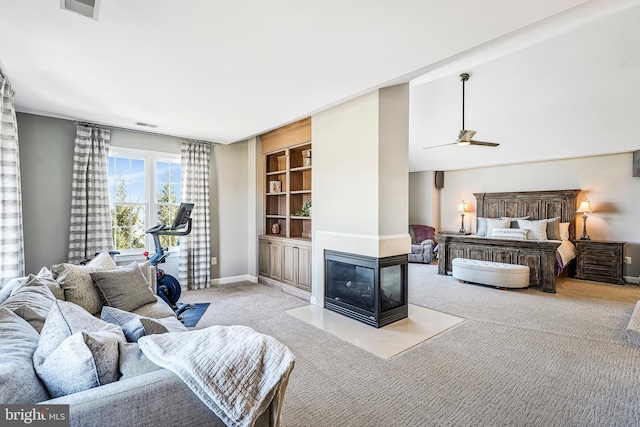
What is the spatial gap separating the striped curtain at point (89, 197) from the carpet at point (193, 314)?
1.47 metres

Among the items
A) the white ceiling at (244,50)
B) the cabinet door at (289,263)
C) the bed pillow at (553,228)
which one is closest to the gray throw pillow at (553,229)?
the bed pillow at (553,228)

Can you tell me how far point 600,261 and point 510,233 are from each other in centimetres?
153

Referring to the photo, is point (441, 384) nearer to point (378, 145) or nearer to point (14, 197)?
point (378, 145)

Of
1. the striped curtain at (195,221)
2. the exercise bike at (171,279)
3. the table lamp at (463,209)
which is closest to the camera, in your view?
the exercise bike at (171,279)

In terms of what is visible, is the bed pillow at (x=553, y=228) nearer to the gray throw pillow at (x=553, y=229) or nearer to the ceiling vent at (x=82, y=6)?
the gray throw pillow at (x=553, y=229)

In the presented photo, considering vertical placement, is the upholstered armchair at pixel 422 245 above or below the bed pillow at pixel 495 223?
below

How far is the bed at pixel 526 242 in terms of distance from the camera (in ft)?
16.8

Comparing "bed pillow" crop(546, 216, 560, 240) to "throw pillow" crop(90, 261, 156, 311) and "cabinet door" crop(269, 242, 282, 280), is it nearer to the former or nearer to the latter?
"cabinet door" crop(269, 242, 282, 280)

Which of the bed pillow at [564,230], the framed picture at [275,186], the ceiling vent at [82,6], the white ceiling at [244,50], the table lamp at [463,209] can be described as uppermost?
the white ceiling at [244,50]

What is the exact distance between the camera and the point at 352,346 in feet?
9.56

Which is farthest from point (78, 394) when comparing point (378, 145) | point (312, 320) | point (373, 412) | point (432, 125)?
point (432, 125)

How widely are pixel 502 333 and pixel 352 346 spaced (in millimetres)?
1699

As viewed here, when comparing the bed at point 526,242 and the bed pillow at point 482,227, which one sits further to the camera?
the bed pillow at point 482,227

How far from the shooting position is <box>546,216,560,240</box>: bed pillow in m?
6.12
